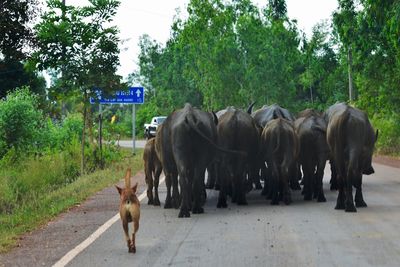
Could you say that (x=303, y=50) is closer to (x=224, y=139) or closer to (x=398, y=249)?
(x=224, y=139)

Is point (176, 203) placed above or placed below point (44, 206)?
above

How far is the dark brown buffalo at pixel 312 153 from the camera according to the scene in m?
15.3

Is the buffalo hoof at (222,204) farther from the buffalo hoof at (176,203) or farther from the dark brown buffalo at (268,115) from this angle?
the dark brown buffalo at (268,115)

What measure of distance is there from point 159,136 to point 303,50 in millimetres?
57820

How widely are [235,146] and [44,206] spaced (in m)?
3.77

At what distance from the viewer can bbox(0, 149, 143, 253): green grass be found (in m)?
11.7

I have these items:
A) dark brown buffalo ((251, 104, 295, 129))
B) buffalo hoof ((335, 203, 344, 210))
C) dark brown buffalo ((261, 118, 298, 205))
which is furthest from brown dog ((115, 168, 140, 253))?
dark brown buffalo ((251, 104, 295, 129))

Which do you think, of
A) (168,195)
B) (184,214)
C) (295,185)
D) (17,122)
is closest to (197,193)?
(184,214)

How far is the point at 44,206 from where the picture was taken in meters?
15.1

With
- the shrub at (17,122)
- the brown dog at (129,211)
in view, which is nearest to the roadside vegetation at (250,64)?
the shrub at (17,122)

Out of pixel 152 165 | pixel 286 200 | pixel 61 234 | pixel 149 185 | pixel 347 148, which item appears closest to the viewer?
pixel 61 234

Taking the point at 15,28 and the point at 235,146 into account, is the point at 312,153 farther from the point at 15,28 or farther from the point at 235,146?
the point at 15,28

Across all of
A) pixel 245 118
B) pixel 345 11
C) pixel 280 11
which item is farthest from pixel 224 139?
pixel 280 11

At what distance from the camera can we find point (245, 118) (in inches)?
593
